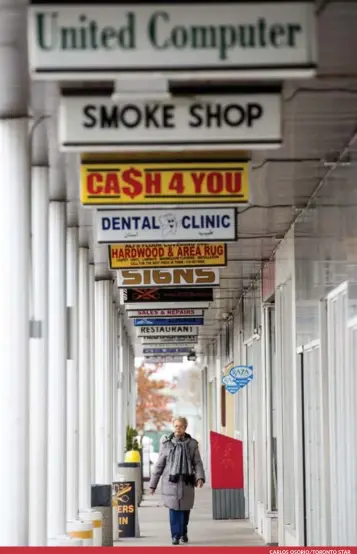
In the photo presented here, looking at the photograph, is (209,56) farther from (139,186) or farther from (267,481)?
(267,481)

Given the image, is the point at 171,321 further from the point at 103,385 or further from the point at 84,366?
the point at 84,366

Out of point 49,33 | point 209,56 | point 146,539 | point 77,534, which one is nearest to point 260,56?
point 209,56

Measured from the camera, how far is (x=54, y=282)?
13227mm

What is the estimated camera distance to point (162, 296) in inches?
737

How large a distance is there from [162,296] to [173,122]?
10.8 m

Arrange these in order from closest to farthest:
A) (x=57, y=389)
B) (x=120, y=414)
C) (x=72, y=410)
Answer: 1. (x=57, y=389)
2. (x=72, y=410)
3. (x=120, y=414)

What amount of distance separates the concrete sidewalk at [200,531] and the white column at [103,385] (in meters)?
1.19

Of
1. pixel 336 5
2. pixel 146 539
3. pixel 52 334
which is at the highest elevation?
pixel 336 5

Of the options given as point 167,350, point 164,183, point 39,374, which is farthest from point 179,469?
point 167,350

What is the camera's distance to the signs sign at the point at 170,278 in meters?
16.5

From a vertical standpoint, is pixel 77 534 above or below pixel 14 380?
below

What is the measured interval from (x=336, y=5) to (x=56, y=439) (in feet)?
21.5

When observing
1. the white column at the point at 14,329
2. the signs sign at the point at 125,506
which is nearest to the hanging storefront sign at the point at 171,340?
the signs sign at the point at 125,506

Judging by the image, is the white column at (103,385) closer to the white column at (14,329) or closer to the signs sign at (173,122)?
the white column at (14,329)
